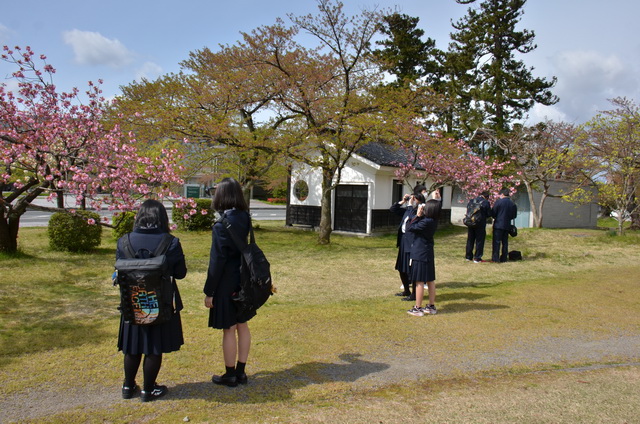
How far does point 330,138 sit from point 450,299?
7646mm

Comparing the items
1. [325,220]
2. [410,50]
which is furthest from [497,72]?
[325,220]

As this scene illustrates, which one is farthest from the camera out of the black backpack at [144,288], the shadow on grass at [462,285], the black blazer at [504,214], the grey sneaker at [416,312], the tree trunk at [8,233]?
the black blazer at [504,214]

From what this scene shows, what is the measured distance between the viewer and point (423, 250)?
6059 millimetres

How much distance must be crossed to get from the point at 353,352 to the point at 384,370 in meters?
0.55

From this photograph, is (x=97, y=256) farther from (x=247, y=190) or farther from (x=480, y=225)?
(x=480, y=225)

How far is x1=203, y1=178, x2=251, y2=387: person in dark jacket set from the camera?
354 cm

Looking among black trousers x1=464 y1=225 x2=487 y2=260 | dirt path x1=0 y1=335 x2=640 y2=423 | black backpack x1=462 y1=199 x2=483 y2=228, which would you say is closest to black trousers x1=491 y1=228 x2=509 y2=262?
black trousers x1=464 y1=225 x2=487 y2=260

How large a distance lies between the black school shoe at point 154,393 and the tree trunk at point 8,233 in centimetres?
772

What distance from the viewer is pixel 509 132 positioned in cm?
2584

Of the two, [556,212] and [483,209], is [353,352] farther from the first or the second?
[556,212]

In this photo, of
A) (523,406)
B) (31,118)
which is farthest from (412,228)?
(31,118)

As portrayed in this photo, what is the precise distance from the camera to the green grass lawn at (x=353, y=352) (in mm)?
3271

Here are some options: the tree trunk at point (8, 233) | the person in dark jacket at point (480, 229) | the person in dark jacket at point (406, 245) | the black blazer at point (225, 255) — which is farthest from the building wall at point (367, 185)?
the black blazer at point (225, 255)

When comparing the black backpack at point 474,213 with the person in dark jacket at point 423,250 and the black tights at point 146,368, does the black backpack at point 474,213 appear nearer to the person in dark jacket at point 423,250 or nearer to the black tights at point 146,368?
the person in dark jacket at point 423,250
